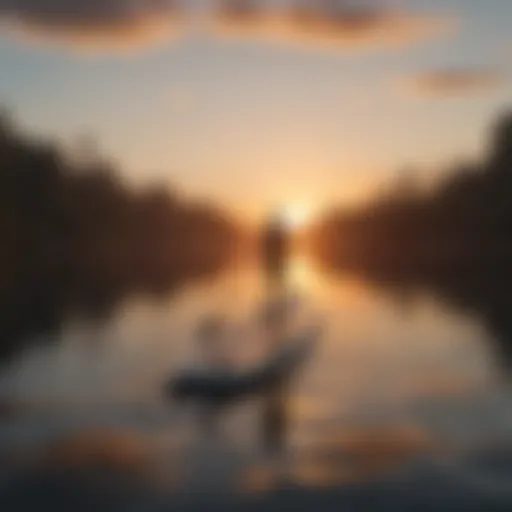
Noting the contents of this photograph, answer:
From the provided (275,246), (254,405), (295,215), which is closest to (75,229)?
(275,246)

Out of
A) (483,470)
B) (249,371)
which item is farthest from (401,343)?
(483,470)

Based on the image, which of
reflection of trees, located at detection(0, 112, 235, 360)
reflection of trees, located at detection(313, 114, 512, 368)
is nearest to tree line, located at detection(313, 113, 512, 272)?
reflection of trees, located at detection(313, 114, 512, 368)

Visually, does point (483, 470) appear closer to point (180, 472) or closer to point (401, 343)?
point (180, 472)

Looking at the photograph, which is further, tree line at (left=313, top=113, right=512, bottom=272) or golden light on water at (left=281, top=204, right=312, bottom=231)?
tree line at (left=313, top=113, right=512, bottom=272)

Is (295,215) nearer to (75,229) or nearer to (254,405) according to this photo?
(254,405)

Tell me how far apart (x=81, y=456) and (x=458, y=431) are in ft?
4.37

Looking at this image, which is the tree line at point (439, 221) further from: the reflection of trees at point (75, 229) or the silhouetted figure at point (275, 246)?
the reflection of trees at point (75, 229)

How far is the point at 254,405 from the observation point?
3.78m

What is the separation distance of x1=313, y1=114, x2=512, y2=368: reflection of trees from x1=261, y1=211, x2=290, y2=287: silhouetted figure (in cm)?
15

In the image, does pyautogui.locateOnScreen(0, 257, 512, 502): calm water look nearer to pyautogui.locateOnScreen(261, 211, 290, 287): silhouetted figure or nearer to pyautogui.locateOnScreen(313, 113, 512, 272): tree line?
pyautogui.locateOnScreen(261, 211, 290, 287): silhouetted figure

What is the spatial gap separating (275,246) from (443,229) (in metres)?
0.91

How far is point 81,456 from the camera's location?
3.40m

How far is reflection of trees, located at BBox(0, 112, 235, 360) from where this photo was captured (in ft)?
14.9

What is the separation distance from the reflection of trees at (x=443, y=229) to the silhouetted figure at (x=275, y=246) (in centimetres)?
15
